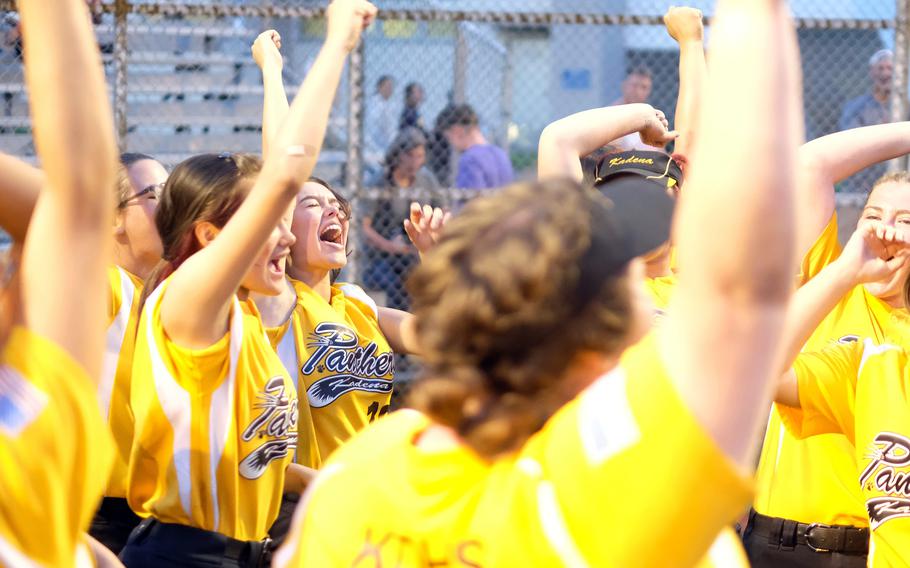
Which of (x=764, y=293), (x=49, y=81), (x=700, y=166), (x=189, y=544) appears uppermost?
(x=49, y=81)

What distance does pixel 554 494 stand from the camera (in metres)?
1.20

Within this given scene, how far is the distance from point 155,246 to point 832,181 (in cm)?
216

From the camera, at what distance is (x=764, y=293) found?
1.10m

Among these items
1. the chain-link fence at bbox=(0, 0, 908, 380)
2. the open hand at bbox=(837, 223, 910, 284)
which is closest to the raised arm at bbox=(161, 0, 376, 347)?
the open hand at bbox=(837, 223, 910, 284)

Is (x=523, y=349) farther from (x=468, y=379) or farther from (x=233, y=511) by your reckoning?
(x=233, y=511)

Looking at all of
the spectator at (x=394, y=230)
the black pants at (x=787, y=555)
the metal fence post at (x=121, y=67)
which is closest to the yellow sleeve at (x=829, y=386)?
the black pants at (x=787, y=555)

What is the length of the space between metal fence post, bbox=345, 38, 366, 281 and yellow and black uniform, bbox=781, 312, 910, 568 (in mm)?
3651

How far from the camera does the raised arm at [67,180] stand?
1373mm

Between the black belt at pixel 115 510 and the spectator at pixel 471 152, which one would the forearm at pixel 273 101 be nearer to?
the black belt at pixel 115 510

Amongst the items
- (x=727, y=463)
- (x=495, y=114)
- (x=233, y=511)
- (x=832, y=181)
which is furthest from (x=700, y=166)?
(x=495, y=114)

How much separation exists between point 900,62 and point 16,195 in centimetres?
596

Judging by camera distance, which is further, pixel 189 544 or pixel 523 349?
pixel 189 544

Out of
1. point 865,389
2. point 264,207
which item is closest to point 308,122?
point 264,207

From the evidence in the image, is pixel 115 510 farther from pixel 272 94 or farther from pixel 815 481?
pixel 815 481
